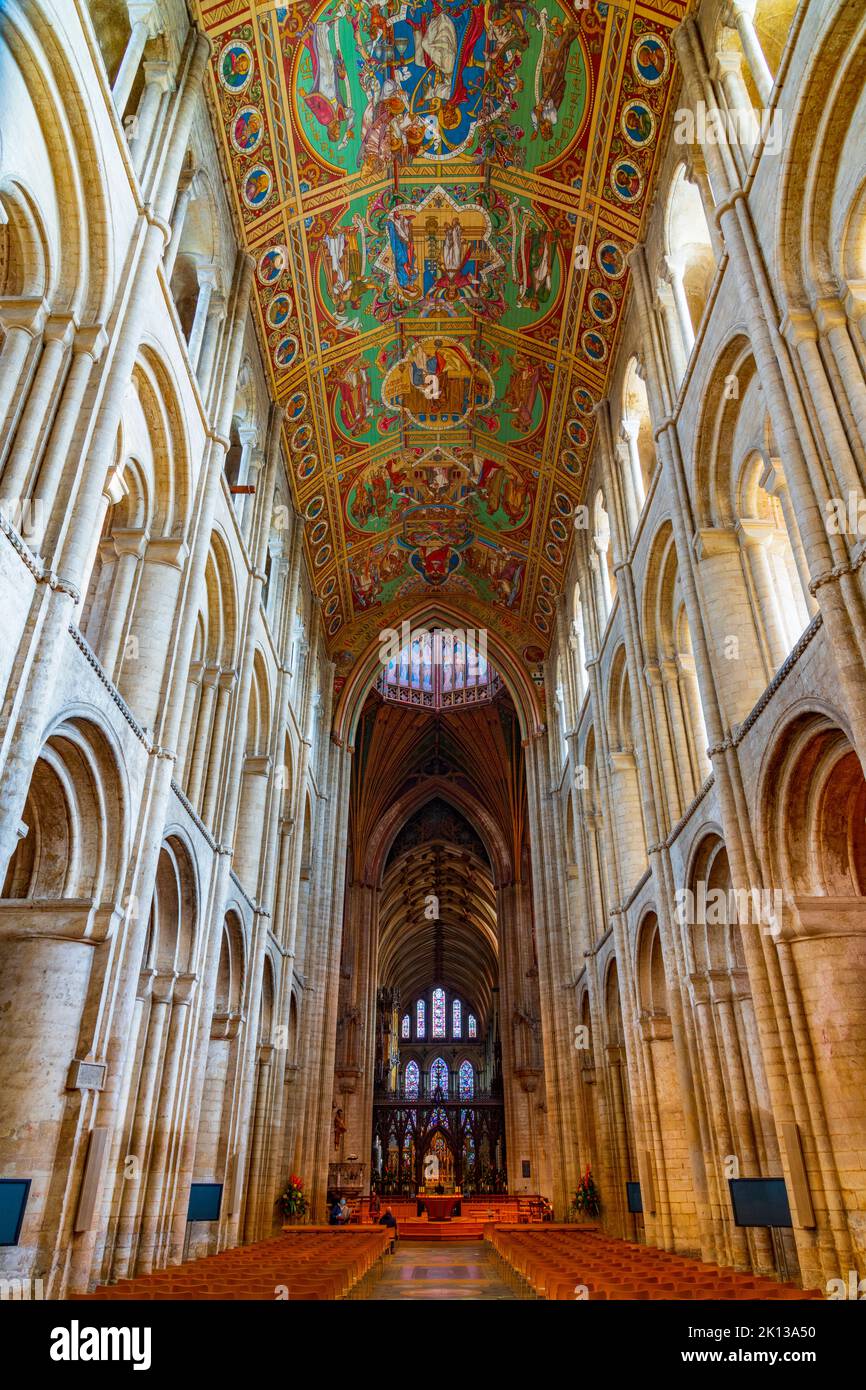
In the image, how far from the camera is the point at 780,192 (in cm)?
945

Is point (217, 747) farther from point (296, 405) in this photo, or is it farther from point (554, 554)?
point (554, 554)

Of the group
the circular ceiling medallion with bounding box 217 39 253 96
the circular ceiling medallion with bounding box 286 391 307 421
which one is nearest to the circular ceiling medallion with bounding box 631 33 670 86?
the circular ceiling medallion with bounding box 217 39 253 96

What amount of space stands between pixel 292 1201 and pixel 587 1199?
20.2 feet

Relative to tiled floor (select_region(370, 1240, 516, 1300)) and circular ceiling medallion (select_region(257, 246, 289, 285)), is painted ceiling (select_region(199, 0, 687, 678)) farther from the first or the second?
tiled floor (select_region(370, 1240, 516, 1300))

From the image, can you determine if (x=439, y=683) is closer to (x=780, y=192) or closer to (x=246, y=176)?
(x=246, y=176)

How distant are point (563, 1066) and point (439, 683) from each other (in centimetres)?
1615

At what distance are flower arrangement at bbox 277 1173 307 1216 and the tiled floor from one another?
2.15 m

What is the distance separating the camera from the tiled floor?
1093 centimetres

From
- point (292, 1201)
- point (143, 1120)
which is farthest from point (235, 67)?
point (292, 1201)

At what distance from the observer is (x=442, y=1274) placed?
44.8ft

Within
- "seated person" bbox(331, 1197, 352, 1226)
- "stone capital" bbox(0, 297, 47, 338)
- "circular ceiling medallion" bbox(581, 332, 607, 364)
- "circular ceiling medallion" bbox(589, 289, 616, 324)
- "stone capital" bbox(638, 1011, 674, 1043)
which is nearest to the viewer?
"stone capital" bbox(0, 297, 47, 338)

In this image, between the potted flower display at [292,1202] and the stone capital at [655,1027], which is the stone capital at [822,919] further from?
the potted flower display at [292,1202]

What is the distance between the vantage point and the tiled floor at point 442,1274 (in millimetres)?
10930
